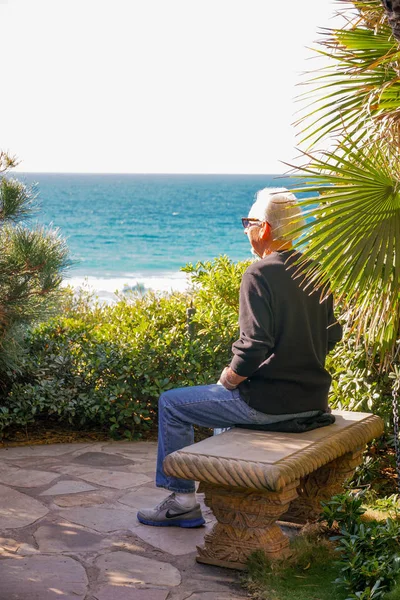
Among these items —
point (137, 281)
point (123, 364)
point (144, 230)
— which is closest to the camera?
point (123, 364)

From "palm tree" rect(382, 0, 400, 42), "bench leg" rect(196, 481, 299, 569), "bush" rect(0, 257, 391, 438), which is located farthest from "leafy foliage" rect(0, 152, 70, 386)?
"palm tree" rect(382, 0, 400, 42)

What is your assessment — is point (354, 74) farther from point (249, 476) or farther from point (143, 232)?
point (143, 232)

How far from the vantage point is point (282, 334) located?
3.80 metres

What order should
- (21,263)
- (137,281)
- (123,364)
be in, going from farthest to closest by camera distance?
(137,281) < (123,364) < (21,263)

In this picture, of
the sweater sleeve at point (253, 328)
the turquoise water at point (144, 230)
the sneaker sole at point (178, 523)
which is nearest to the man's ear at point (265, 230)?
the sweater sleeve at point (253, 328)

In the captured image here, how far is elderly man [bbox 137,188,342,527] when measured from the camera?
3.76 meters

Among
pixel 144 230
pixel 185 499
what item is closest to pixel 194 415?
pixel 185 499

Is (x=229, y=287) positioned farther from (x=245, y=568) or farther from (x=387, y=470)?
(x=245, y=568)

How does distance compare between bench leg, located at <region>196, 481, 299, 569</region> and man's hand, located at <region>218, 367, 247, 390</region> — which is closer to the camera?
bench leg, located at <region>196, 481, 299, 569</region>

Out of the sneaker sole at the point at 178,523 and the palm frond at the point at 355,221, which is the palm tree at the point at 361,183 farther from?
the sneaker sole at the point at 178,523

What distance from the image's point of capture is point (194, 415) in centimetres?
398

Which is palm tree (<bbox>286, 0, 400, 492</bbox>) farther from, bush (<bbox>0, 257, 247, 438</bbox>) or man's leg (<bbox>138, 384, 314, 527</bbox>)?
bush (<bbox>0, 257, 247, 438</bbox>)

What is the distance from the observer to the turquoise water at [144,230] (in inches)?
1431

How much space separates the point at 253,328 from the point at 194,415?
60cm
